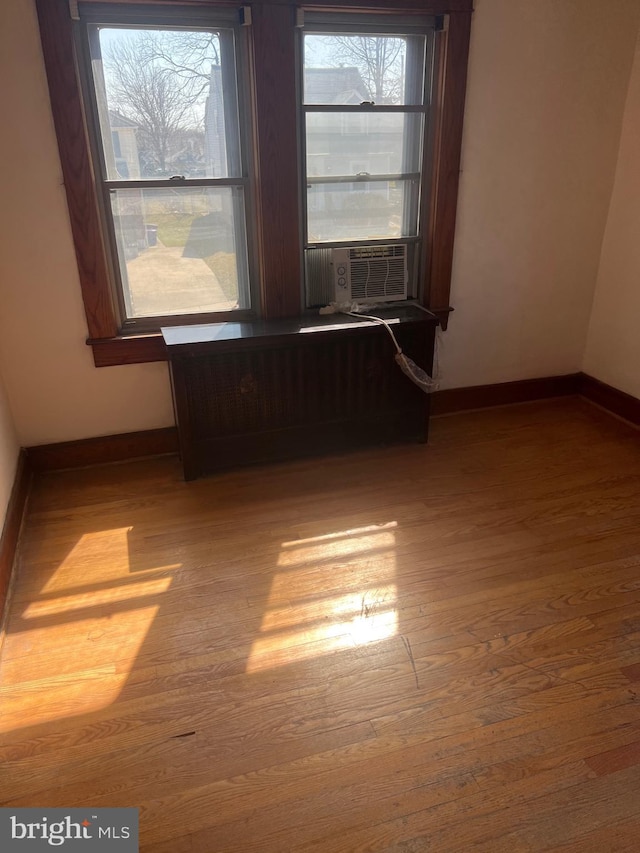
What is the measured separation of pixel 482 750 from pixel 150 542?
142cm

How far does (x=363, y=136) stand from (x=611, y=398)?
200cm

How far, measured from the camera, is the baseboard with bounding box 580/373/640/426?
3270 millimetres

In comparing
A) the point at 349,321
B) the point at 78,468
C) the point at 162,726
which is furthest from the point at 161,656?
the point at 349,321

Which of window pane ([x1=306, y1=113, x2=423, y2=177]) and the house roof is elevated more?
the house roof

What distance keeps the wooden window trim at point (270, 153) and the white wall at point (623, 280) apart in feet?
3.25

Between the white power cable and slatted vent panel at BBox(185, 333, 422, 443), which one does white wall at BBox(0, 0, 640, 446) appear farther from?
the white power cable

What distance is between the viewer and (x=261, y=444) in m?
2.85

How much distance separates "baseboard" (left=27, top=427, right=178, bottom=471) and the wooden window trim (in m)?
0.39

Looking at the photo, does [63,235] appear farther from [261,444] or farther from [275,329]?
[261,444]

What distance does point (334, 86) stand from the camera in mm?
2684

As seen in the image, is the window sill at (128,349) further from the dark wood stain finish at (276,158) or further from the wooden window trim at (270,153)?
the dark wood stain finish at (276,158)

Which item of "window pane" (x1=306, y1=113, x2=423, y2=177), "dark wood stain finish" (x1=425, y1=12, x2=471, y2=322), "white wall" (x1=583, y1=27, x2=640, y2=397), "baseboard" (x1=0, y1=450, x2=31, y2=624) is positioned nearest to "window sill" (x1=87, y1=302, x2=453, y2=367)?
"baseboard" (x1=0, y1=450, x2=31, y2=624)

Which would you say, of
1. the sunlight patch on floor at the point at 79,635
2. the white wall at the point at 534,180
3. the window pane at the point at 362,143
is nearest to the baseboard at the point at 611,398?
the white wall at the point at 534,180

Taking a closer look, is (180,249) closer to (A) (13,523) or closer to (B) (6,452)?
(B) (6,452)
